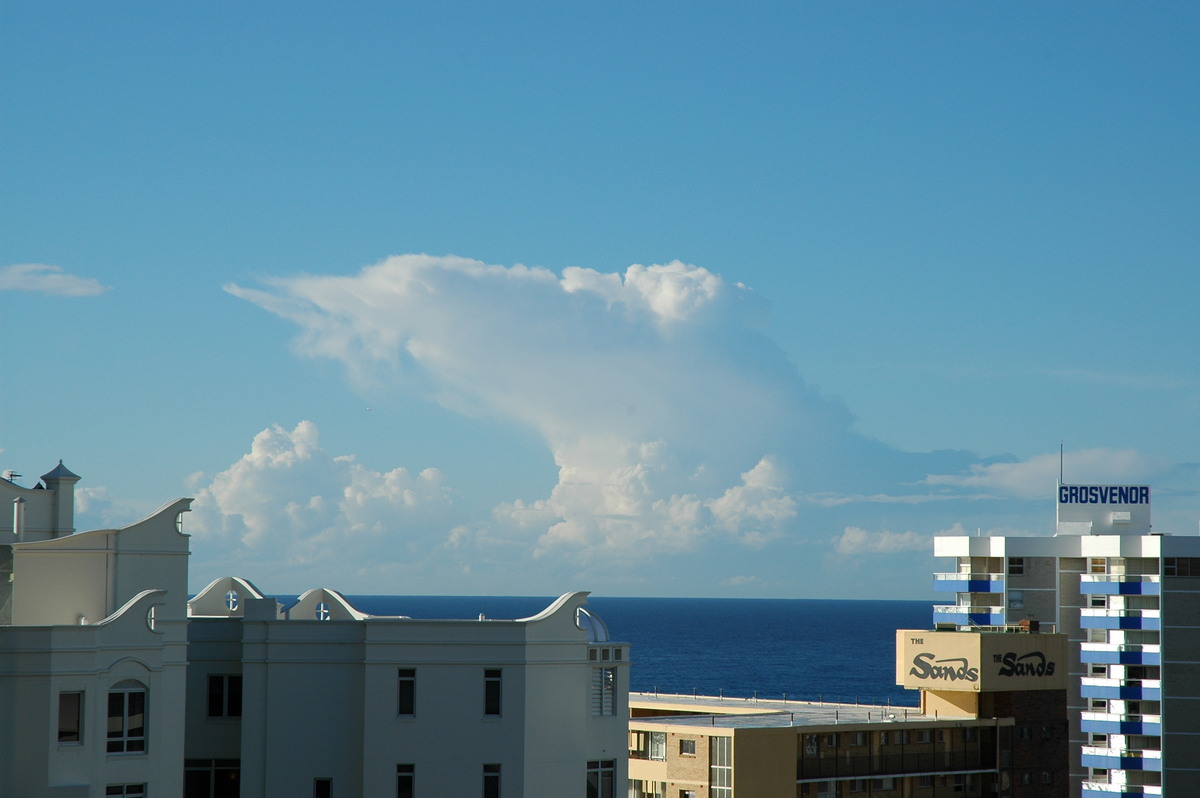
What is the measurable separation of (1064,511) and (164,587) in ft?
269

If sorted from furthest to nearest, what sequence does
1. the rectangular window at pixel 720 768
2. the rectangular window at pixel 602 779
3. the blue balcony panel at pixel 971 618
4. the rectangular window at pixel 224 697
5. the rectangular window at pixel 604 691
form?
the blue balcony panel at pixel 971 618 → the rectangular window at pixel 720 768 → the rectangular window at pixel 604 691 → the rectangular window at pixel 602 779 → the rectangular window at pixel 224 697

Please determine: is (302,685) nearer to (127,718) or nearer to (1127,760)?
(127,718)

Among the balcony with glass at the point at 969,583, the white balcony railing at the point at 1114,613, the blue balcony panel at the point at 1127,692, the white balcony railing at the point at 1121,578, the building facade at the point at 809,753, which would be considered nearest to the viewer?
the building facade at the point at 809,753

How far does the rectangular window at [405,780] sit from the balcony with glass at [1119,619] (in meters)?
70.4

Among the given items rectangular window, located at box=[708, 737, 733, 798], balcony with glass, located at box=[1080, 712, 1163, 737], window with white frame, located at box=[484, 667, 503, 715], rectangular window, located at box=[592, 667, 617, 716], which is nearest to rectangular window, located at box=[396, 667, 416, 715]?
window with white frame, located at box=[484, 667, 503, 715]

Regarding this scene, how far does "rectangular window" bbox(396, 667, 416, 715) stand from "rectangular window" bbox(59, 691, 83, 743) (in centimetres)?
1126

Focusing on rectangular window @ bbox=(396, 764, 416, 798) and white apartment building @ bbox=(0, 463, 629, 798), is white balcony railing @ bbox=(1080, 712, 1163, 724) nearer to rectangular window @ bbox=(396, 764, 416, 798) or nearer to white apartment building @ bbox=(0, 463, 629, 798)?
white apartment building @ bbox=(0, 463, 629, 798)

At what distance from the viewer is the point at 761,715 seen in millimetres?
96562

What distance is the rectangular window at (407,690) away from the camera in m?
52.9

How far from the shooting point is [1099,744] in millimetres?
109000

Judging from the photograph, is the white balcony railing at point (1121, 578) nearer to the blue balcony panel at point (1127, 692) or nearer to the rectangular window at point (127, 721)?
the blue balcony panel at point (1127, 692)

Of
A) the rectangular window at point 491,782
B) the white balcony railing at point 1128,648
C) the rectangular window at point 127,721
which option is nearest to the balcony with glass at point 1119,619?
the white balcony railing at point 1128,648

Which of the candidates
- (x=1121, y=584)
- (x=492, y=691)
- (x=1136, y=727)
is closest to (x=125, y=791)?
(x=492, y=691)

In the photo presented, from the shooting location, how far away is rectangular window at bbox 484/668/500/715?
175 ft
